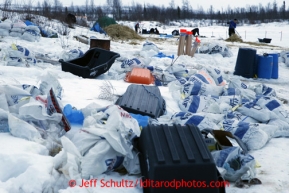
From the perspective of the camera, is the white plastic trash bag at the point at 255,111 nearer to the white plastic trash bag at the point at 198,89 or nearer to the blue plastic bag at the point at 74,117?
the white plastic trash bag at the point at 198,89

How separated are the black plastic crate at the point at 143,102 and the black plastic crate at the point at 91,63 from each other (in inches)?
64.0

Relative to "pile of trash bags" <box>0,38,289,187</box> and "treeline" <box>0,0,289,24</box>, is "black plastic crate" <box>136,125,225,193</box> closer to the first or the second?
"pile of trash bags" <box>0,38,289,187</box>

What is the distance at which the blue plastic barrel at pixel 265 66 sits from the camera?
7.18 meters

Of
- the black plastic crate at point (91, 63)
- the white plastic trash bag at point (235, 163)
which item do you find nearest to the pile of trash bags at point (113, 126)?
the white plastic trash bag at point (235, 163)

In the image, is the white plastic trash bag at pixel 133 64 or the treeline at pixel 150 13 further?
the treeline at pixel 150 13

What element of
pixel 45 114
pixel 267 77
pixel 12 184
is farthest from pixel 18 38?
pixel 12 184

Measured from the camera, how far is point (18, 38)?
369 inches

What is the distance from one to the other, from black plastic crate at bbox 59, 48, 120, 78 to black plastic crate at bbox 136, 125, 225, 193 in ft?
11.8

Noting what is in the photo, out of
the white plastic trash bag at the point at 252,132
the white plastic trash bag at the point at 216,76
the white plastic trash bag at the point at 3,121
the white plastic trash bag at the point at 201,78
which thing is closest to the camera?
the white plastic trash bag at the point at 3,121

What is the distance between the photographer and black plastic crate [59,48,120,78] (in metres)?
5.57

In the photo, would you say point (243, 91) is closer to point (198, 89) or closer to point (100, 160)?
point (198, 89)

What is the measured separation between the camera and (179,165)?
1948mm

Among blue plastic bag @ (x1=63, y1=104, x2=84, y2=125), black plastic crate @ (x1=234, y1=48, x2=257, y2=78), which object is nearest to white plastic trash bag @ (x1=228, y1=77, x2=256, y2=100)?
black plastic crate @ (x1=234, y1=48, x2=257, y2=78)

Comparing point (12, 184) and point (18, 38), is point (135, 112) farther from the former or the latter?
point (18, 38)
